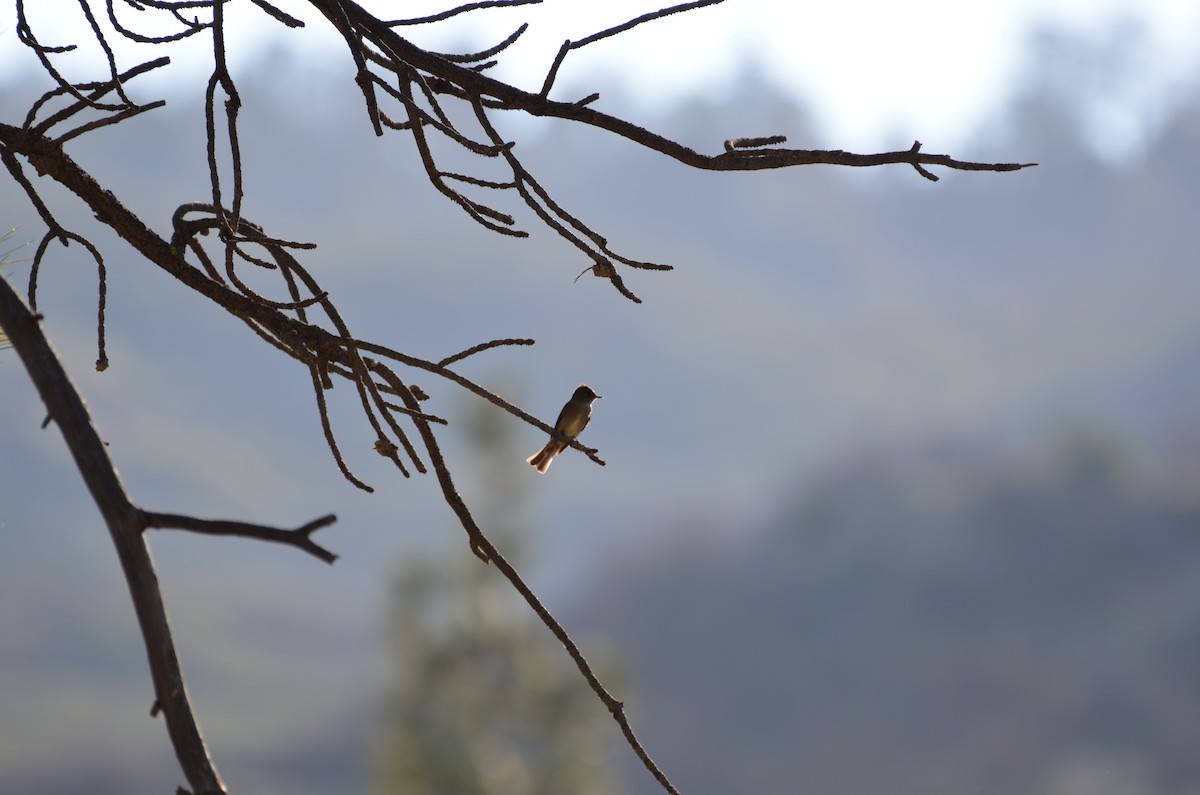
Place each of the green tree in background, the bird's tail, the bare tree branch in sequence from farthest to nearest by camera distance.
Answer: the green tree in background < the bird's tail < the bare tree branch

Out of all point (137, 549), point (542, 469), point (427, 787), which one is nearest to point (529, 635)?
point (427, 787)

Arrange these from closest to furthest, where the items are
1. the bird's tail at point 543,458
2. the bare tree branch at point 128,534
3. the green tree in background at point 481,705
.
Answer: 1. the bare tree branch at point 128,534
2. the bird's tail at point 543,458
3. the green tree in background at point 481,705

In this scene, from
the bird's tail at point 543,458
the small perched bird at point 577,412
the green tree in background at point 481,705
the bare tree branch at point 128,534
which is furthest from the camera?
the green tree in background at point 481,705

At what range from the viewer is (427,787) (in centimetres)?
875

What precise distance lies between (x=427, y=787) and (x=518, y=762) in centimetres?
69

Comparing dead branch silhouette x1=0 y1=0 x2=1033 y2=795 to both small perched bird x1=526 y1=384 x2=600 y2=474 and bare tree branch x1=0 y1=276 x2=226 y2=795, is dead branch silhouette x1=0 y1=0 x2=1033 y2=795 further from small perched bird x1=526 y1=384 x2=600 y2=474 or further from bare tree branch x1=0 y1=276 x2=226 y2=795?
small perched bird x1=526 y1=384 x2=600 y2=474

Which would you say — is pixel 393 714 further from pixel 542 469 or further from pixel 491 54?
pixel 491 54

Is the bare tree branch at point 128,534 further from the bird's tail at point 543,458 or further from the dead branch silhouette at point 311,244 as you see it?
the bird's tail at point 543,458

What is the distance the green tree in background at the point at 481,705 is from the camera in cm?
884

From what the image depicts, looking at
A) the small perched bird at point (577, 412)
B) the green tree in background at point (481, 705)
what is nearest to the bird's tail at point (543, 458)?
the small perched bird at point (577, 412)

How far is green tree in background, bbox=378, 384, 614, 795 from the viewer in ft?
29.0

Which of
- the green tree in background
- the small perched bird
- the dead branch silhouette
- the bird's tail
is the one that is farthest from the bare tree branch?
the green tree in background

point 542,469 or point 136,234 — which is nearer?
point 136,234

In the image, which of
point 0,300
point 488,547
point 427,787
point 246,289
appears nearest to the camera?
point 0,300
